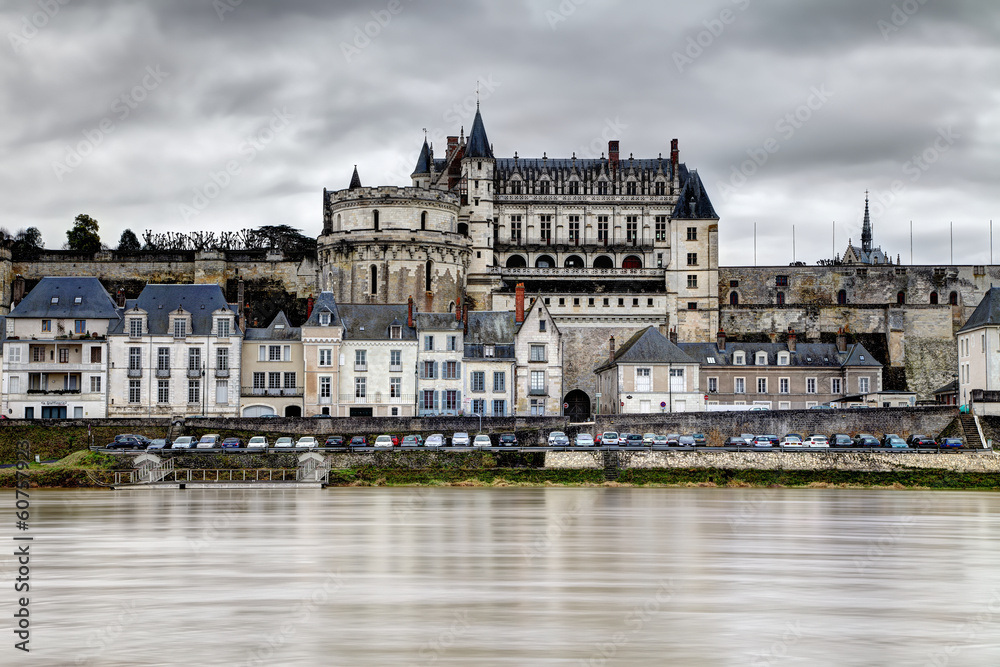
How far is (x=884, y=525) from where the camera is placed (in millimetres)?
27203

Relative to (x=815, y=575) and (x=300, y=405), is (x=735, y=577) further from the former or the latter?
(x=300, y=405)

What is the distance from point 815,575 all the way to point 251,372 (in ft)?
124

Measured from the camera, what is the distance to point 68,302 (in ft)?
175

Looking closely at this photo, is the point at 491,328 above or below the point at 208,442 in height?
above

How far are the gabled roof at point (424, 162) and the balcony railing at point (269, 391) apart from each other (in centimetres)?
2800

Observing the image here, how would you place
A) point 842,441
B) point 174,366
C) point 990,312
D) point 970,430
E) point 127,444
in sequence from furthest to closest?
point 174,366, point 990,312, point 970,430, point 127,444, point 842,441

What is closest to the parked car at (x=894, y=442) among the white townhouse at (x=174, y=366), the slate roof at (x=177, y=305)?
the white townhouse at (x=174, y=366)

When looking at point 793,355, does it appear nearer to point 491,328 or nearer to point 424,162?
point 491,328

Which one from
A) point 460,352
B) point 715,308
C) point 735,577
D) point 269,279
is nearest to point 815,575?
point 735,577

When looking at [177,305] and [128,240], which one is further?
[128,240]

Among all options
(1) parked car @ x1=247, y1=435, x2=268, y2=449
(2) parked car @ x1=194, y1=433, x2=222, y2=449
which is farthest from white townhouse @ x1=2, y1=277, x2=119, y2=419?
(1) parked car @ x1=247, y1=435, x2=268, y2=449

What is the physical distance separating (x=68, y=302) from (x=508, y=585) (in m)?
40.6

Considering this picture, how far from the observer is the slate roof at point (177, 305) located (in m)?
53.0

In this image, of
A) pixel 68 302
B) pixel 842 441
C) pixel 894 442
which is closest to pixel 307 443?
pixel 68 302
